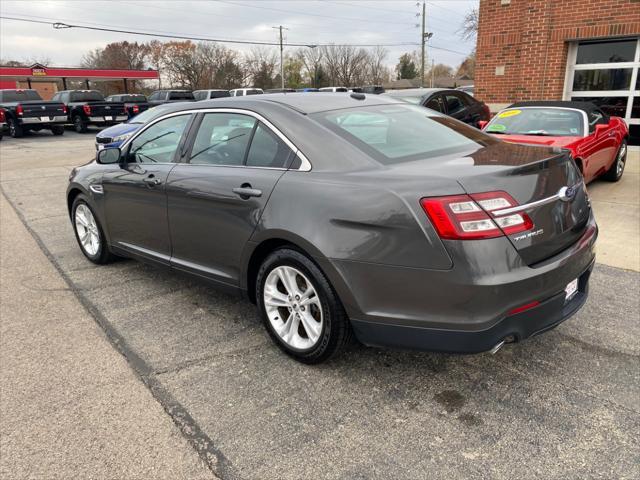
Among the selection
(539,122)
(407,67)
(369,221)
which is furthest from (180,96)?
(407,67)

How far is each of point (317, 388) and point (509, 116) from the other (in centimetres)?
652

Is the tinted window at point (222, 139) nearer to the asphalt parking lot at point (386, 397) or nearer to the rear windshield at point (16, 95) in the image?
the asphalt parking lot at point (386, 397)

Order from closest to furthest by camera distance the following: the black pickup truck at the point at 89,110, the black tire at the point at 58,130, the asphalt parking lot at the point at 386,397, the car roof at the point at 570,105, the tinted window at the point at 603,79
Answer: the asphalt parking lot at the point at 386,397
the car roof at the point at 570,105
the tinted window at the point at 603,79
the black pickup truck at the point at 89,110
the black tire at the point at 58,130

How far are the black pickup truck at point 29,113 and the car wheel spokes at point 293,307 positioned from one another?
2209 centimetres

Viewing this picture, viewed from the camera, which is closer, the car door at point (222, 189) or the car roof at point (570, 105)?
the car door at point (222, 189)

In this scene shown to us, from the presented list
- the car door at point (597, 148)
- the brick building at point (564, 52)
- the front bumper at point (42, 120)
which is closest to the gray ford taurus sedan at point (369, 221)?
the car door at point (597, 148)

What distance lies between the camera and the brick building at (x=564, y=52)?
10727 millimetres

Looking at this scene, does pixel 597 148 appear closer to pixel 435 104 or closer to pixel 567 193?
pixel 435 104

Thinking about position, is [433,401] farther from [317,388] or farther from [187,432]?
[187,432]

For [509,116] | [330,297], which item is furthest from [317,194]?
[509,116]

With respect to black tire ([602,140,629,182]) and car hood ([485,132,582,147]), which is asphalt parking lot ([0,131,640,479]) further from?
black tire ([602,140,629,182])

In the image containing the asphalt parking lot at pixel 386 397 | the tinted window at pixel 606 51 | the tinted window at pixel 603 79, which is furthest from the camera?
the tinted window at pixel 603 79

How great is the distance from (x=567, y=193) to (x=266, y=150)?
5.81ft

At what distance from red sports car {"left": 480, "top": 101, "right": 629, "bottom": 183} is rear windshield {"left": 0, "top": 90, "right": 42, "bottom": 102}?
22041 mm
